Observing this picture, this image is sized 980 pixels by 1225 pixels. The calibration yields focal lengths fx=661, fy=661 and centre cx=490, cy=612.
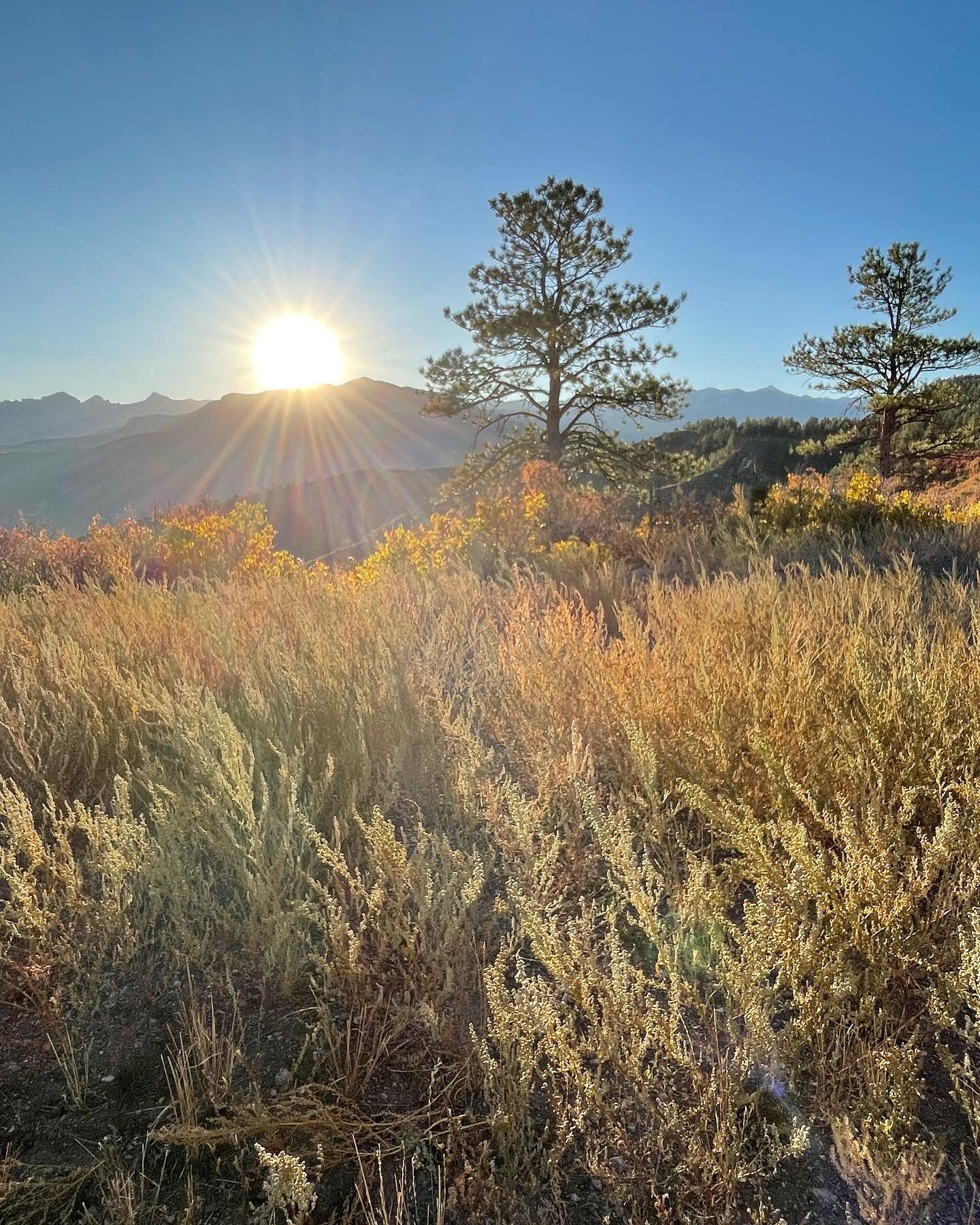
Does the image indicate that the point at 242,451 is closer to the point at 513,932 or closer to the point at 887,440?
the point at 887,440

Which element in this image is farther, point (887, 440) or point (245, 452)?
point (245, 452)

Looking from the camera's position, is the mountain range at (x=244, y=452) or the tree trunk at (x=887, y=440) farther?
the mountain range at (x=244, y=452)

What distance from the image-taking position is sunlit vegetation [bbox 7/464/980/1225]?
1.16 meters

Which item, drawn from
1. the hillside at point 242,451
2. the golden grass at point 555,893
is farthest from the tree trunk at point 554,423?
the hillside at point 242,451

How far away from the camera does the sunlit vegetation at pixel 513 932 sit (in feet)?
3.82

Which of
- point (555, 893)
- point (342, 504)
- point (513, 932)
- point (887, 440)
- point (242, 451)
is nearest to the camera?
point (513, 932)

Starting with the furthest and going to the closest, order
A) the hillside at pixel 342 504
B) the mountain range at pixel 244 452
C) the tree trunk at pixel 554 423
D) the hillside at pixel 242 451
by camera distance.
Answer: the hillside at pixel 242 451 → the mountain range at pixel 244 452 → the hillside at pixel 342 504 → the tree trunk at pixel 554 423

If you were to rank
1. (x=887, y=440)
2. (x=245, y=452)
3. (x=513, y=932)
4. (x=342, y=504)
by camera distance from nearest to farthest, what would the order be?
(x=513, y=932), (x=887, y=440), (x=342, y=504), (x=245, y=452)

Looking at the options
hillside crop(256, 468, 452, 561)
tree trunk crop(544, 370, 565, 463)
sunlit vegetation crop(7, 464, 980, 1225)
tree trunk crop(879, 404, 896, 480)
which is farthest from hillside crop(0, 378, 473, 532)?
sunlit vegetation crop(7, 464, 980, 1225)

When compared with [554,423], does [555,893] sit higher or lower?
lower

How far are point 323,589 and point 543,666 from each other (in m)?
2.67

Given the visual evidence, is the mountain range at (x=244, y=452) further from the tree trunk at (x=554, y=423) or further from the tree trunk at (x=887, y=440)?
the tree trunk at (x=887, y=440)

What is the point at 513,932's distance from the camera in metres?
1.52

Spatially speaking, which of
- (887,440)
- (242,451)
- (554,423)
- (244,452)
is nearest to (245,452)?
(244,452)
